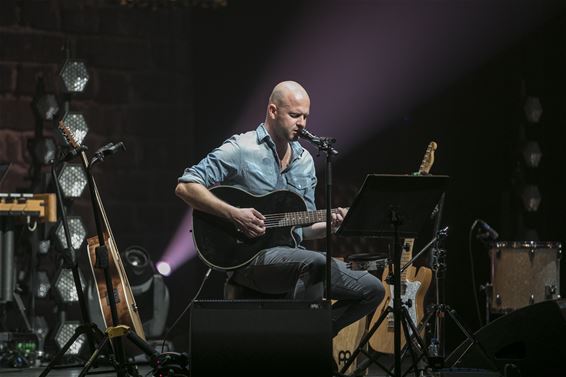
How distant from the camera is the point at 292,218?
5.71 metres

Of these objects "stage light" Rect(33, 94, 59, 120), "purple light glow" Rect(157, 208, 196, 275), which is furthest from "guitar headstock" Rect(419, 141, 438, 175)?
"stage light" Rect(33, 94, 59, 120)

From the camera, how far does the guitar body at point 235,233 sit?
568 centimetres

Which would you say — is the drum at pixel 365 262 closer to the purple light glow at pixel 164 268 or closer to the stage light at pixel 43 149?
the purple light glow at pixel 164 268

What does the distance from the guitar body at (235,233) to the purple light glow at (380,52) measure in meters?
2.84

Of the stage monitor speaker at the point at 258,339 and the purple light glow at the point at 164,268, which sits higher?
the purple light glow at the point at 164,268

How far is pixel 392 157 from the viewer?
8.66 metres

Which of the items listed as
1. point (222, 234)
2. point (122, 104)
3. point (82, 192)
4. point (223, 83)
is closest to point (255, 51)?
point (223, 83)

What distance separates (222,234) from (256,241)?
186 mm

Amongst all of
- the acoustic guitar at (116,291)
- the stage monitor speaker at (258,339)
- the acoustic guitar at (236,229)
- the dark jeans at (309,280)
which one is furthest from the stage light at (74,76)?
the stage monitor speaker at (258,339)

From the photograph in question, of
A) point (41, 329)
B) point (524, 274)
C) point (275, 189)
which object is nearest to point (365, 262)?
point (275, 189)

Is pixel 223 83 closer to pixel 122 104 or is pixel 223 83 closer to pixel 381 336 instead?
pixel 122 104

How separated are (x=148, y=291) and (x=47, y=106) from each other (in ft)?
5.33

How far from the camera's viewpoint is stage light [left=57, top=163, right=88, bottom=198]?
7.94 meters

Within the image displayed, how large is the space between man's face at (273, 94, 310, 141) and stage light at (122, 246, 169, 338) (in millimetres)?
2339
